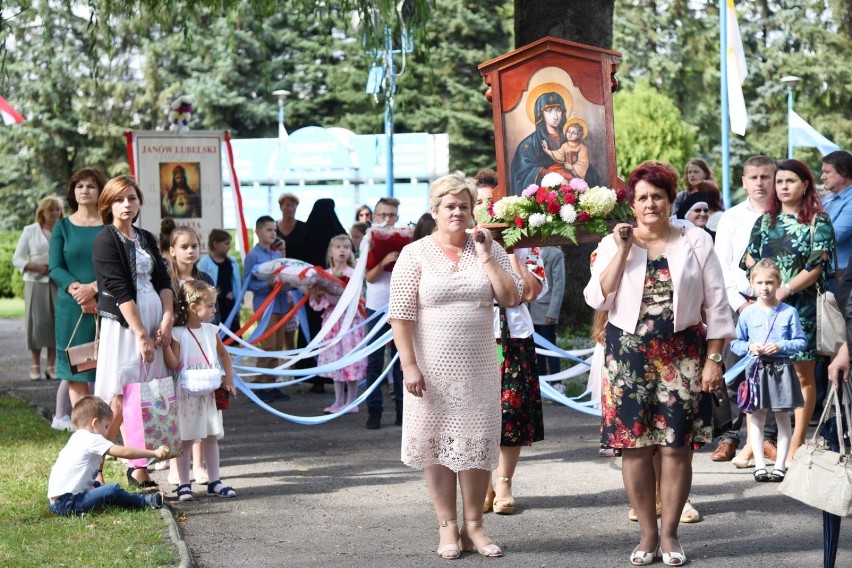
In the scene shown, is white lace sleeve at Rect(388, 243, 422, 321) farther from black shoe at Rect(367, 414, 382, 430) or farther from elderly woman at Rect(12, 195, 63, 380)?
elderly woman at Rect(12, 195, 63, 380)

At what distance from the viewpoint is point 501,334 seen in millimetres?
7445

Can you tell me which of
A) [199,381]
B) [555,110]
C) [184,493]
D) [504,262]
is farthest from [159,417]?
[555,110]

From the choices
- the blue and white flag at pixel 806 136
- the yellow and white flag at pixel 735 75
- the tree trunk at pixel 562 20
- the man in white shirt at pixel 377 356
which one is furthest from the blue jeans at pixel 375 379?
the blue and white flag at pixel 806 136

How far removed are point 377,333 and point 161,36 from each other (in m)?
37.7

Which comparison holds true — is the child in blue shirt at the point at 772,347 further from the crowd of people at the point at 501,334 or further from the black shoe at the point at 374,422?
the black shoe at the point at 374,422

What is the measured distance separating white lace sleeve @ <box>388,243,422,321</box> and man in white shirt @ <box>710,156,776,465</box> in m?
3.27

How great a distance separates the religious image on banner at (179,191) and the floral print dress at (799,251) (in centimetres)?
818

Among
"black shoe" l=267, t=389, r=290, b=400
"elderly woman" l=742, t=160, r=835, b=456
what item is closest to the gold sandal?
"elderly woman" l=742, t=160, r=835, b=456

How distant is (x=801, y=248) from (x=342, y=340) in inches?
202

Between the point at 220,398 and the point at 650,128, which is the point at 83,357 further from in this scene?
the point at 650,128

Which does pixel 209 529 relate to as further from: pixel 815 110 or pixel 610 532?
pixel 815 110

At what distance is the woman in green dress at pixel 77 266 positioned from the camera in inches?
347

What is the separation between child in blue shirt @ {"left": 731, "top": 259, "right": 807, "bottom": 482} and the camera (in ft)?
27.3

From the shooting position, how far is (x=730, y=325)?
6066 millimetres
